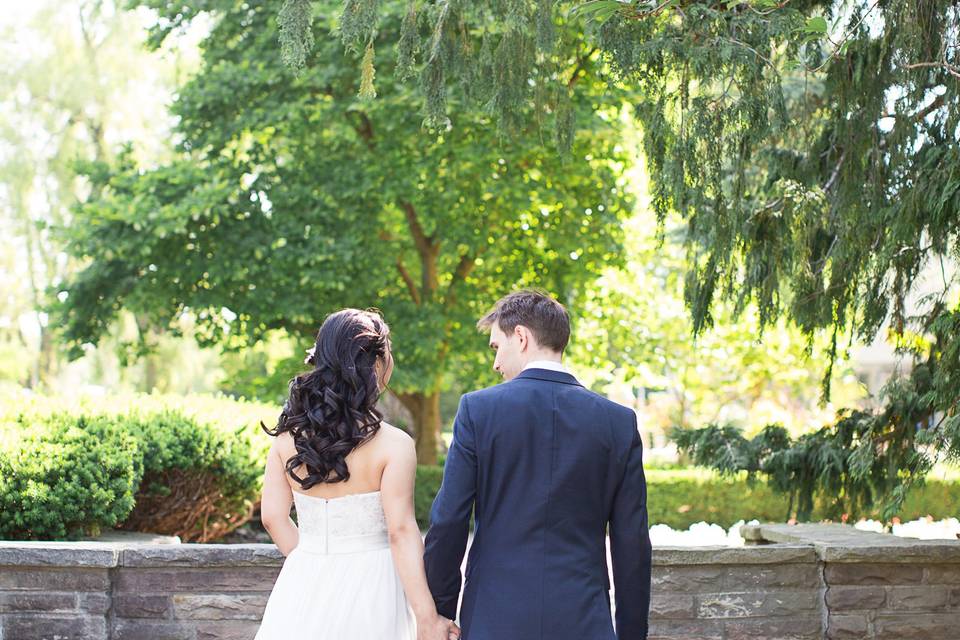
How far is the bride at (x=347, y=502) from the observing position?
3072 millimetres

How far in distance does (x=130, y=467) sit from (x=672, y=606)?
2.92 m

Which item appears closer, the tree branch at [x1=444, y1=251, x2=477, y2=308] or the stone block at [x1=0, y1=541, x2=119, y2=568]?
the stone block at [x1=0, y1=541, x2=119, y2=568]

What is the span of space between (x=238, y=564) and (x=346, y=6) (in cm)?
237

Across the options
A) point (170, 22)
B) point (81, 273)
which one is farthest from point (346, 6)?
point (170, 22)

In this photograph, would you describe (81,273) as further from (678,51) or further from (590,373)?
(678,51)

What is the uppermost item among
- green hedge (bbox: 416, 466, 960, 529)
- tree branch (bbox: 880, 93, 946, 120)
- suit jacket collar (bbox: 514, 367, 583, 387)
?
A: tree branch (bbox: 880, 93, 946, 120)

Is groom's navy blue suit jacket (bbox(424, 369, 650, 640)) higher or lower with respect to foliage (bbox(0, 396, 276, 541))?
higher

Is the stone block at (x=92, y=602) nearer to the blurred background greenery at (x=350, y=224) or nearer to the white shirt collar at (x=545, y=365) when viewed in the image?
the white shirt collar at (x=545, y=365)

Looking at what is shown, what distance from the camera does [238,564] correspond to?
4.48 meters

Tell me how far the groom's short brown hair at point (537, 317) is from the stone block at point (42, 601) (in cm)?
256

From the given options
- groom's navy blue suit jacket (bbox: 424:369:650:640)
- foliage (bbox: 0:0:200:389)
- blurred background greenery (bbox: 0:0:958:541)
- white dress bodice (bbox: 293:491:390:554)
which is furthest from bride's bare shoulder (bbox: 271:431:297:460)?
foliage (bbox: 0:0:200:389)

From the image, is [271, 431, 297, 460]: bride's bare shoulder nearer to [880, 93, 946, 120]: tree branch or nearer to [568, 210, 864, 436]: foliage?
[880, 93, 946, 120]: tree branch

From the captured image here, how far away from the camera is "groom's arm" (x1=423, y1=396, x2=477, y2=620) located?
2.89 m

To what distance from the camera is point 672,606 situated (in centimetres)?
458
